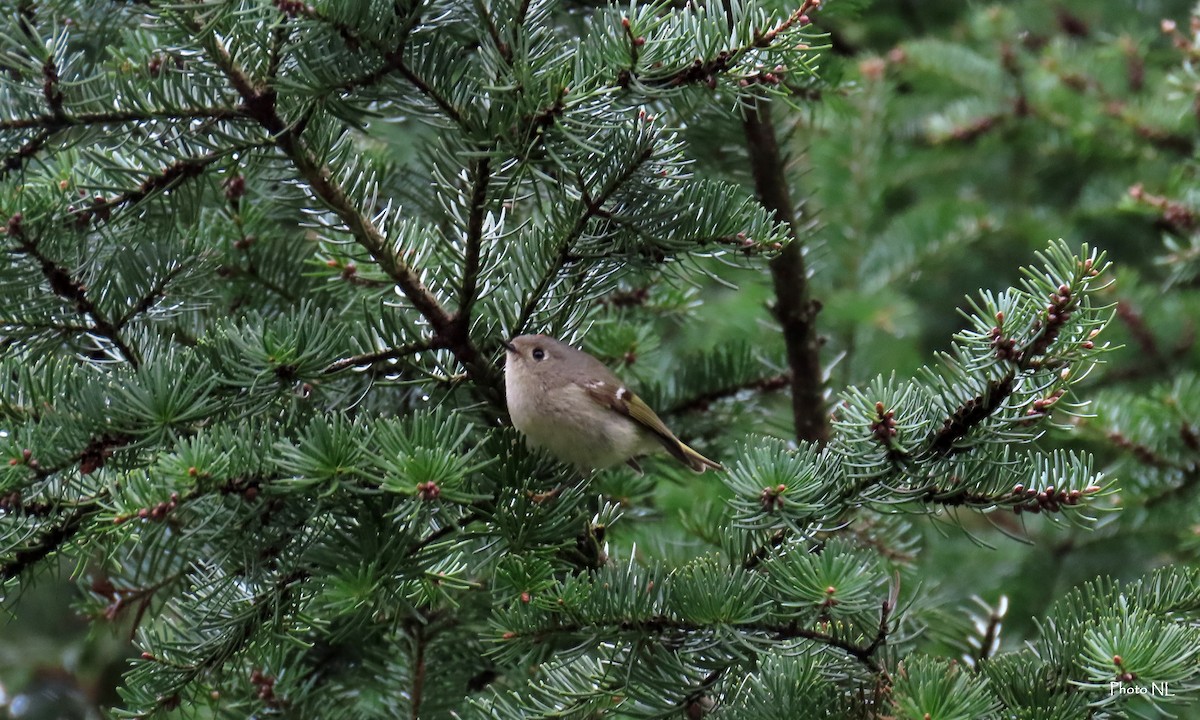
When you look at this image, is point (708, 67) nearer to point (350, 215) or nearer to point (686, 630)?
point (350, 215)

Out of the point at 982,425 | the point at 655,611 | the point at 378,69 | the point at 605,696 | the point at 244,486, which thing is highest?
the point at 378,69

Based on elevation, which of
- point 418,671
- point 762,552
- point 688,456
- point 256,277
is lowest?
point 418,671

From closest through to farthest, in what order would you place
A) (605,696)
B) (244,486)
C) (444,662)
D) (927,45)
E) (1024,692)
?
1. (244,486)
2. (1024,692)
3. (605,696)
4. (444,662)
5. (927,45)

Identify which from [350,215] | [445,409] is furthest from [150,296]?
[445,409]

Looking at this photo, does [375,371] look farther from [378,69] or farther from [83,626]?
[83,626]

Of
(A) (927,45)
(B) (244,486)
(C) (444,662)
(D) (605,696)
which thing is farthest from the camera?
(A) (927,45)

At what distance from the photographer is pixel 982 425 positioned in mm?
1695

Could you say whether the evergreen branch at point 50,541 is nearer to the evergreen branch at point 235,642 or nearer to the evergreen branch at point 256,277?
the evergreen branch at point 235,642

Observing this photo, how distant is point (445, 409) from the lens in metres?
2.18

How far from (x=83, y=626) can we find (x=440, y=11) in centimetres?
355

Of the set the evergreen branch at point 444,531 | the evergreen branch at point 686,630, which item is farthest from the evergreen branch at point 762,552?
the evergreen branch at point 444,531

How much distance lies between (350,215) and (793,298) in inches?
51.3

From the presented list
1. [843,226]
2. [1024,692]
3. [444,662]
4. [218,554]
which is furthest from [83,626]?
[1024,692]

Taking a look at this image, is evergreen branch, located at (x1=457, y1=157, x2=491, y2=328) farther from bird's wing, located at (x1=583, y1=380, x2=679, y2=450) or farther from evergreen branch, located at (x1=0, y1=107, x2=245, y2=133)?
bird's wing, located at (x1=583, y1=380, x2=679, y2=450)
